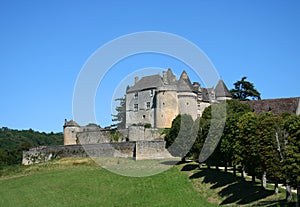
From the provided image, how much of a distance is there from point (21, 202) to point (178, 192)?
11.1 m

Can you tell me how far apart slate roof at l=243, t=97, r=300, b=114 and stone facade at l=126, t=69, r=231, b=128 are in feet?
27.5

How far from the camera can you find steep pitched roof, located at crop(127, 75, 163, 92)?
58375mm

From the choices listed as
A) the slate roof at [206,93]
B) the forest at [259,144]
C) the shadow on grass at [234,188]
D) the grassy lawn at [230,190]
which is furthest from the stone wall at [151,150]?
the slate roof at [206,93]

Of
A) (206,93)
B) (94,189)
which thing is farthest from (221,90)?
(94,189)

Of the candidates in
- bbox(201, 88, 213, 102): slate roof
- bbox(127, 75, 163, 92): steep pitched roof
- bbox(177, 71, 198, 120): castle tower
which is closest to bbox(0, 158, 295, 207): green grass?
bbox(177, 71, 198, 120): castle tower

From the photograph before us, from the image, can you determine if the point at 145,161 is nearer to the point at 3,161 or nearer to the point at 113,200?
the point at 113,200

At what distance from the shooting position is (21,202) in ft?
114

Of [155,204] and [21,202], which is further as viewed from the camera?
[21,202]

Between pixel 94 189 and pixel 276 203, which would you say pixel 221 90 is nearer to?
pixel 94 189

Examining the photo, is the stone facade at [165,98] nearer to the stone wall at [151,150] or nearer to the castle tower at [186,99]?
the castle tower at [186,99]

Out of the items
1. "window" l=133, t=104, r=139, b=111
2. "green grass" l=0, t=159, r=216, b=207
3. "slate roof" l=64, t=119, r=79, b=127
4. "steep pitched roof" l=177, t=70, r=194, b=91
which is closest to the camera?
"green grass" l=0, t=159, r=216, b=207

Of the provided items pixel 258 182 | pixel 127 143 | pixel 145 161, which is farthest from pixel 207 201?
pixel 127 143

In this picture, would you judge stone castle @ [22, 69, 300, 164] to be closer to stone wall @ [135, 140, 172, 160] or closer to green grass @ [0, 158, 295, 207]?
stone wall @ [135, 140, 172, 160]

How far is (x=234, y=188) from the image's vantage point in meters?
31.1
